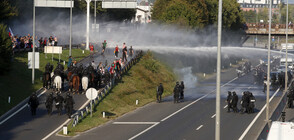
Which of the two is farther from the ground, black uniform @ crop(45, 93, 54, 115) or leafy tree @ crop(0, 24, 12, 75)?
leafy tree @ crop(0, 24, 12, 75)

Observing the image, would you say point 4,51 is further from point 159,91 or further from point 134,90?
point 159,91

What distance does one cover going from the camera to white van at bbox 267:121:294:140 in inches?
840

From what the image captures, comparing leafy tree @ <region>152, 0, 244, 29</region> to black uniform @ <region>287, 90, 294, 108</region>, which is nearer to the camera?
black uniform @ <region>287, 90, 294, 108</region>

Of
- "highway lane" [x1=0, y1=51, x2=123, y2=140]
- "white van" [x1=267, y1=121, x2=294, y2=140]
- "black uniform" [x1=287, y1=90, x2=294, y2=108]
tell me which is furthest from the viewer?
"black uniform" [x1=287, y1=90, x2=294, y2=108]

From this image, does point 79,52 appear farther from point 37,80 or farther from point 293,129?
point 293,129

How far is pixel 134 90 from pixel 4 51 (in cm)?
1207

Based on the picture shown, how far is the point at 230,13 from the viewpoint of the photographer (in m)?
124

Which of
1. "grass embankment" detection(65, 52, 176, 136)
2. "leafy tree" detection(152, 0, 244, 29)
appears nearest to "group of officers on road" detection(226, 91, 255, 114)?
"grass embankment" detection(65, 52, 176, 136)

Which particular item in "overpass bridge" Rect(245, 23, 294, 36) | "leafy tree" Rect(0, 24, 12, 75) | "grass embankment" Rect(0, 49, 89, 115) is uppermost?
"overpass bridge" Rect(245, 23, 294, 36)

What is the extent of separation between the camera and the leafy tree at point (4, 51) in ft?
146

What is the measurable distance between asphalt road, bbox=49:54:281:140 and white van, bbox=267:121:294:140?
29.9ft

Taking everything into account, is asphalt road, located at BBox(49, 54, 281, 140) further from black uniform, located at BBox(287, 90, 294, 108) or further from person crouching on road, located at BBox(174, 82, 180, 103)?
black uniform, located at BBox(287, 90, 294, 108)

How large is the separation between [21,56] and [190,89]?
1728cm

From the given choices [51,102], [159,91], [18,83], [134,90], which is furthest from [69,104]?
[134,90]
